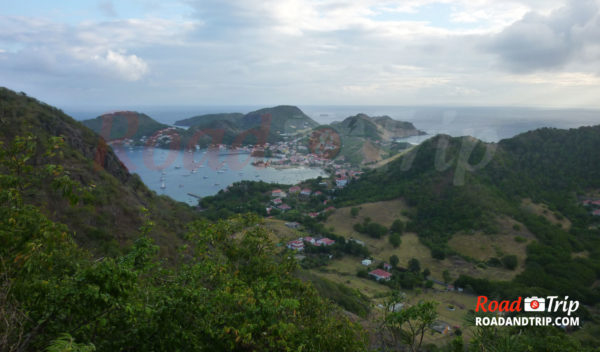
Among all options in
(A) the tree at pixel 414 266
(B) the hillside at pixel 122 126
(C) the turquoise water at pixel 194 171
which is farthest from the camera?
(B) the hillside at pixel 122 126

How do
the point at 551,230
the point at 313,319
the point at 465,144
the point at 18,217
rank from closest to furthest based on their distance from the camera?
the point at 18,217 → the point at 313,319 → the point at 551,230 → the point at 465,144

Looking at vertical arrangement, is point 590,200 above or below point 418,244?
above

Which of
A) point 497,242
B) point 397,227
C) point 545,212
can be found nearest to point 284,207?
point 397,227

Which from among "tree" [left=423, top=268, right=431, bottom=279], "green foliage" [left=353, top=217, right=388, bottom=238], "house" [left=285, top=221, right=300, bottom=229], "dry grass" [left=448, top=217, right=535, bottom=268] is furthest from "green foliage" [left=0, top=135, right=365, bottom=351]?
"house" [left=285, top=221, right=300, bottom=229]

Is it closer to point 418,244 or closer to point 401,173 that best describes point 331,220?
point 418,244

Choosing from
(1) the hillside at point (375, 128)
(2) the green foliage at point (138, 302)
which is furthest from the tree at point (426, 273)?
(1) the hillside at point (375, 128)

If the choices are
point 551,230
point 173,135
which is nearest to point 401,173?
point 551,230

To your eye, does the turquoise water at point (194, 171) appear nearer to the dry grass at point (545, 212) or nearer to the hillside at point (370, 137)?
the hillside at point (370, 137)
